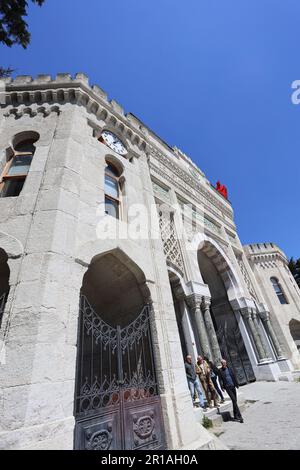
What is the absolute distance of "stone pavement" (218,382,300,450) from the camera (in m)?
3.87

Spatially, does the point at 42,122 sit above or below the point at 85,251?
above

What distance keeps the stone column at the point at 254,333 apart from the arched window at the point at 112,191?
27.2 ft

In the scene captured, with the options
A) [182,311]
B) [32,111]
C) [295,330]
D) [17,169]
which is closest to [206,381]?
[182,311]

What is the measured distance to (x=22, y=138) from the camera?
6.45 metres

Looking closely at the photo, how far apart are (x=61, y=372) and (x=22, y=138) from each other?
614 cm

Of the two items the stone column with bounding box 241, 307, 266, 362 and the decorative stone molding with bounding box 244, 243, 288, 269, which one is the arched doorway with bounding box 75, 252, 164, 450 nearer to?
the stone column with bounding box 241, 307, 266, 362

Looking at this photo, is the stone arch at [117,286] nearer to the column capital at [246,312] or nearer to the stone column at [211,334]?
the stone column at [211,334]

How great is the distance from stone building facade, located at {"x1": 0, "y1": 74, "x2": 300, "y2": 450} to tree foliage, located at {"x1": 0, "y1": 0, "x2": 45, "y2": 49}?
1.24 meters

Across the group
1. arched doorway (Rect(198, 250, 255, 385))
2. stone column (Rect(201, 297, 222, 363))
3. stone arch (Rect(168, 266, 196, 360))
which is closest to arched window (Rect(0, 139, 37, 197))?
stone arch (Rect(168, 266, 196, 360))

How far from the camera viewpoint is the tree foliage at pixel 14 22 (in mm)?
5922
